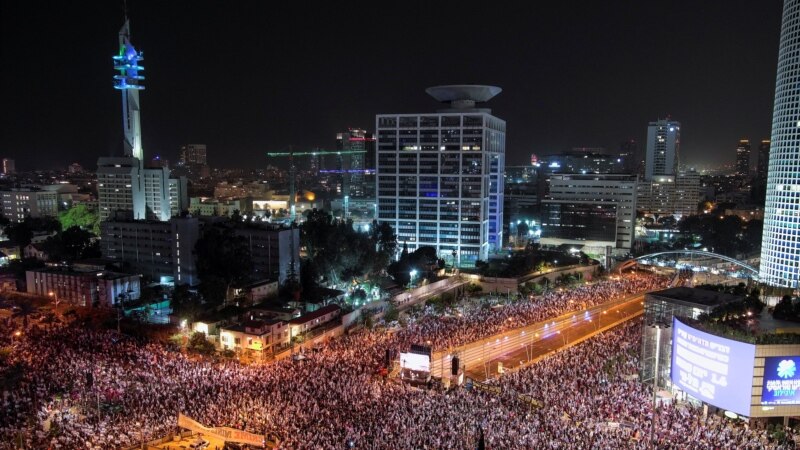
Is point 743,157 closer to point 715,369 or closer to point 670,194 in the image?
point 670,194

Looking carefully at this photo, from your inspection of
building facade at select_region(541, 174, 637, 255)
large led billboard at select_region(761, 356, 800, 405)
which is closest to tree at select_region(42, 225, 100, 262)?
large led billboard at select_region(761, 356, 800, 405)

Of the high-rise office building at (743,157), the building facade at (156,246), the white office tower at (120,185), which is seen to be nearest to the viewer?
the building facade at (156,246)

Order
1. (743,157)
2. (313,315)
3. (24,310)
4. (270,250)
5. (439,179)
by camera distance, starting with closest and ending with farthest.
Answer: (313,315)
(24,310)
(270,250)
(439,179)
(743,157)

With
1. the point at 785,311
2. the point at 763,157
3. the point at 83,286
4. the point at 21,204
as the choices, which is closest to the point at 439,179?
the point at 83,286

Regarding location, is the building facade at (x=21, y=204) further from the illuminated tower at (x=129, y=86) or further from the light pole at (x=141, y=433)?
the light pole at (x=141, y=433)

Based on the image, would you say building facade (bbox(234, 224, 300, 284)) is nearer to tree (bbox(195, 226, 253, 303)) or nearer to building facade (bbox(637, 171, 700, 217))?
tree (bbox(195, 226, 253, 303))

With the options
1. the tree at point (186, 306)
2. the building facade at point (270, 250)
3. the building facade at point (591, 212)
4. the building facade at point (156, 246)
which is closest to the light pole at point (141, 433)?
the tree at point (186, 306)
